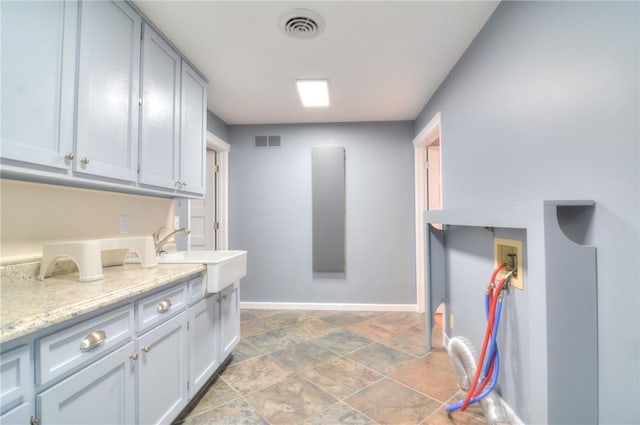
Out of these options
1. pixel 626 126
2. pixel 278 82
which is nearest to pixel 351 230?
pixel 278 82

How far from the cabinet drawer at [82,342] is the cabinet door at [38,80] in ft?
2.27

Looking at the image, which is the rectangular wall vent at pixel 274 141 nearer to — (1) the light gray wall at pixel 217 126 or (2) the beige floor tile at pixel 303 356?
(1) the light gray wall at pixel 217 126

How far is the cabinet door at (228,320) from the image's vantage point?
81.7 inches

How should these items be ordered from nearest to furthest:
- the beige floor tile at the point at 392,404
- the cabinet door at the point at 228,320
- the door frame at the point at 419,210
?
the beige floor tile at the point at 392,404 → the cabinet door at the point at 228,320 → the door frame at the point at 419,210

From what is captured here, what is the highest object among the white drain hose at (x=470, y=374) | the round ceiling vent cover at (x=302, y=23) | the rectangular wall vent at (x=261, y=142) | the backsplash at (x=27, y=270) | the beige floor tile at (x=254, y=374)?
the round ceiling vent cover at (x=302, y=23)

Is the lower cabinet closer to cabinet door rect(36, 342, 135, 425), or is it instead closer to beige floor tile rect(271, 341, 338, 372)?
cabinet door rect(36, 342, 135, 425)

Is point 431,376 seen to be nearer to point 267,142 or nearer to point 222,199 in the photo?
point 222,199

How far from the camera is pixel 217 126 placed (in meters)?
3.42

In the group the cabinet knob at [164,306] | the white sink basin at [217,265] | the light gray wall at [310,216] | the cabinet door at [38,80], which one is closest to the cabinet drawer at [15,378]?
the cabinet knob at [164,306]

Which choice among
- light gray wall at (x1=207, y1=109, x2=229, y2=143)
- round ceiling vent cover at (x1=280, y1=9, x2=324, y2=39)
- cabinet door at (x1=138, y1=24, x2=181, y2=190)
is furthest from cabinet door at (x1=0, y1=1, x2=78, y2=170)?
light gray wall at (x1=207, y1=109, x2=229, y2=143)

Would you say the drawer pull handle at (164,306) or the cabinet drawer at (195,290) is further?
the cabinet drawer at (195,290)

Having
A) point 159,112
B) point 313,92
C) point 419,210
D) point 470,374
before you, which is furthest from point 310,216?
point 470,374

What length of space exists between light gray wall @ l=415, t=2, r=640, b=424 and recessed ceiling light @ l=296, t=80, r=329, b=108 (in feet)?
4.33

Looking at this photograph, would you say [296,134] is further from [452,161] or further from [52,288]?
[52,288]
